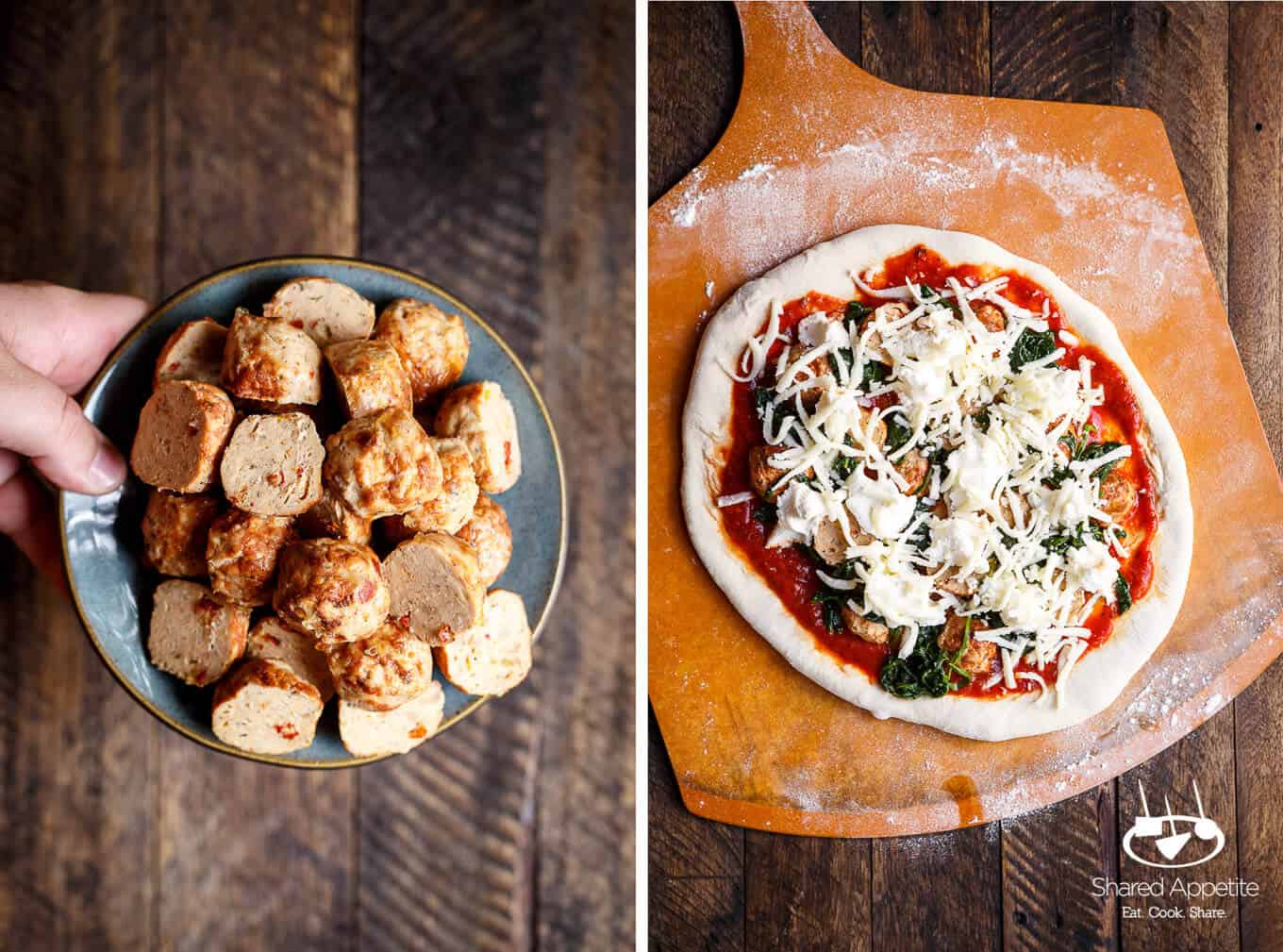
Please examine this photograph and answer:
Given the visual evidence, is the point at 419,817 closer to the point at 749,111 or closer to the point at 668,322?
the point at 668,322

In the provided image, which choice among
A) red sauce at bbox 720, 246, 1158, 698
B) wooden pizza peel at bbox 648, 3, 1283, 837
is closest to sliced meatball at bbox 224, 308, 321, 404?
wooden pizza peel at bbox 648, 3, 1283, 837

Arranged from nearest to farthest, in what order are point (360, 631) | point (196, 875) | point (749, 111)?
point (360, 631) → point (749, 111) → point (196, 875)

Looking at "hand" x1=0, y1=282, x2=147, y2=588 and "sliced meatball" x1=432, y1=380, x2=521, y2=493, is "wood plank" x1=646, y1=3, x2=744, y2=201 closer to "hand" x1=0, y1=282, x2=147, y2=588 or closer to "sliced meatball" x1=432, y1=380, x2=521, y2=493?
"sliced meatball" x1=432, y1=380, x2=521, y2=493

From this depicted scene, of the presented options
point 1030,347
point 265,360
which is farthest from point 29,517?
point 1030,347

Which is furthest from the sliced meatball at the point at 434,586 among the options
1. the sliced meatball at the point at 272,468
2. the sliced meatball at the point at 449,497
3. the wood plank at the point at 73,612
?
the wood plank at the point at 73,612

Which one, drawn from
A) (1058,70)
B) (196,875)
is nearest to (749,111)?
(1058,70)

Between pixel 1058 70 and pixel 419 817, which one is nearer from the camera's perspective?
pixel 1058 70
